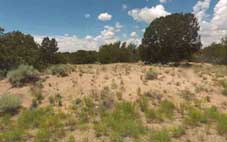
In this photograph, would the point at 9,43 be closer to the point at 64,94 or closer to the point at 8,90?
the point at 8,90

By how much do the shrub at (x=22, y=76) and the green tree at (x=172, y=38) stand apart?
16685mm

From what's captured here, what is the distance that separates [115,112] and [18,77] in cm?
694

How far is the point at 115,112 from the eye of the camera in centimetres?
926

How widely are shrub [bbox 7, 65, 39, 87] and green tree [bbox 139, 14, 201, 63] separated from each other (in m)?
16.7

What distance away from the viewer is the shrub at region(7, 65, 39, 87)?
14.0 metres

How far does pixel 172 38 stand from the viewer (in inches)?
1072

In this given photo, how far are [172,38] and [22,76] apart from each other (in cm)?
1726

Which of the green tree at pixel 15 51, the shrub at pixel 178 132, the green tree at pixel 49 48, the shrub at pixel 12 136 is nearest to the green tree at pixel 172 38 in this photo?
the green tree at pixel 49 48

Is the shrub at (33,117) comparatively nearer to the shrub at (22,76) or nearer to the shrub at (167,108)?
the shrub at (167,108)

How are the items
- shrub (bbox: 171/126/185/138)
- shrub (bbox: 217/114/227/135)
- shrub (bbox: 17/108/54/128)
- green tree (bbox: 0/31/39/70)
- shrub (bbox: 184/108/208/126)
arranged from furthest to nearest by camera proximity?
green tree (bbox: 0/31/39/70), shrub (bbox: 17/108/54/128), shrub (bbox: 184/108/208/126), shrub (bbox: 217/114/227/135), shrub (bbox: 171/126/185/138)

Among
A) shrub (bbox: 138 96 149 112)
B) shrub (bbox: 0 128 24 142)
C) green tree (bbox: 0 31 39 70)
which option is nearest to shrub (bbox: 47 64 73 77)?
green tree (bbox: 0 31 39 70)

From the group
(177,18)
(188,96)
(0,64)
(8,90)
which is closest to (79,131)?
(188,96)

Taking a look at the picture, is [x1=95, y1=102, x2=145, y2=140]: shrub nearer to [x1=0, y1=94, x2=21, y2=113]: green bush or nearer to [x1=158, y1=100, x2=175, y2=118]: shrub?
[x1=158, y1=100, x2=175, y2=118]: shrub

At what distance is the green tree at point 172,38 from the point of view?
27.1 m
